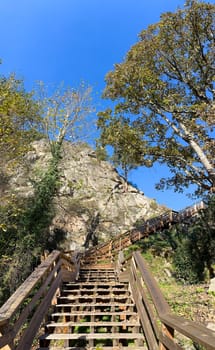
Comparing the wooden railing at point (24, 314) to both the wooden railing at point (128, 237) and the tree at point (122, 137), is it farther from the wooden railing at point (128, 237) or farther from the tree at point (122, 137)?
the wooden railing at point (128, 237)

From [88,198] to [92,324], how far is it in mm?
18782

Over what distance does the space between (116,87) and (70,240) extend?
37.3 ft

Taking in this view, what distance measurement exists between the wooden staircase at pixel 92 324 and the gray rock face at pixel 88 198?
8554mm

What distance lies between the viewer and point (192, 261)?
10.5 metres

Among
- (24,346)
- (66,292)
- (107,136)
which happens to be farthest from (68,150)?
(24,346)

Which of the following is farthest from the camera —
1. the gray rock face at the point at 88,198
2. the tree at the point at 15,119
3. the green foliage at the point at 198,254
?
the gray rock face at the point at 88,198

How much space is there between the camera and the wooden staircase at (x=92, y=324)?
128 inches

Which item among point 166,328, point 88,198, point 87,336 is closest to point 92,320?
point 87,336

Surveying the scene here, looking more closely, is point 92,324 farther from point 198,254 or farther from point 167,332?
point 198,254

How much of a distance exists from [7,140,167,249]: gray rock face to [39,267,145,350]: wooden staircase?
8554mm

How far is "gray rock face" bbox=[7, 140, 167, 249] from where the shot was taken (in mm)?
16109

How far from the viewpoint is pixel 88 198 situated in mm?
22281

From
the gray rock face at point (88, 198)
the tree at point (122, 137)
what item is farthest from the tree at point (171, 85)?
the gray rock face at point (88, 198)

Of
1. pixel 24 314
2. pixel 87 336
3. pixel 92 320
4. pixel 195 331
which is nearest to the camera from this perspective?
pixel 195 331
